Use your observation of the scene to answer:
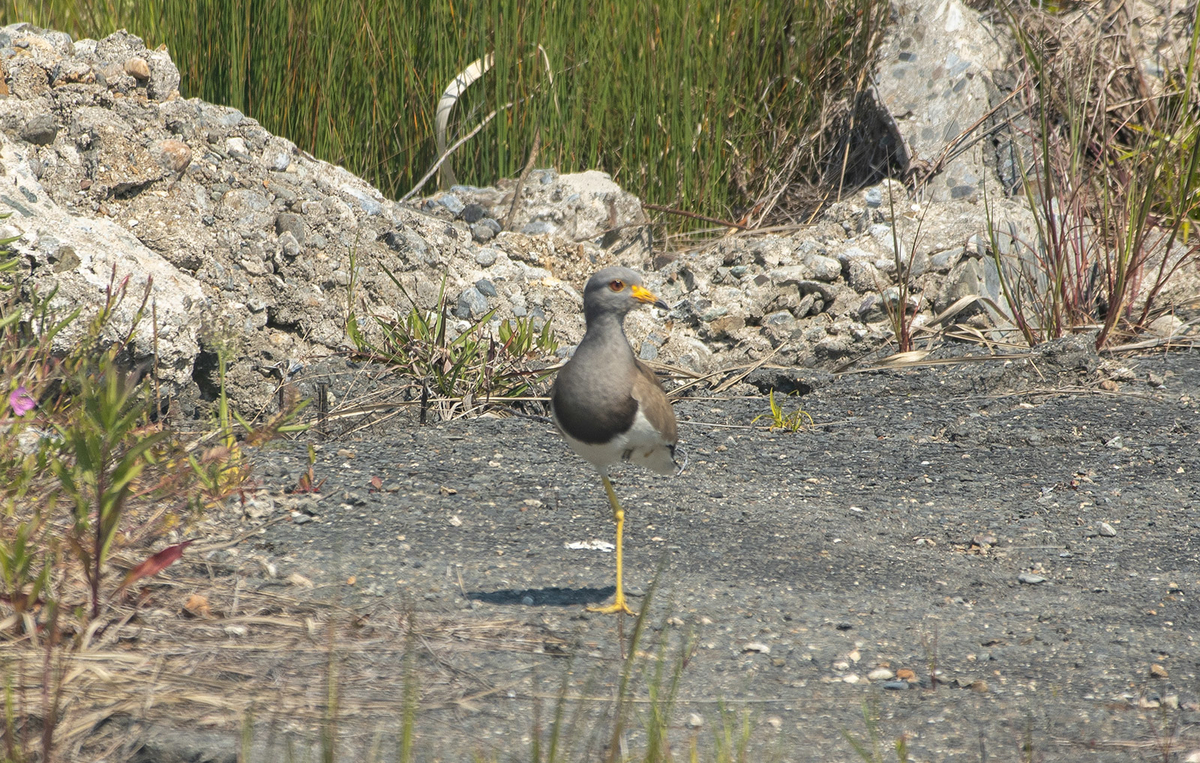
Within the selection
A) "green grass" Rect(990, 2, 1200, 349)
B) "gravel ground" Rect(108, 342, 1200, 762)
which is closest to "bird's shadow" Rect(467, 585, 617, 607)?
"gravel ground" Rect(108, 342, 1200, 762)

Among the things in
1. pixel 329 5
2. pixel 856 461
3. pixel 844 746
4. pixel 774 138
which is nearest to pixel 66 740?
pixel 844 746

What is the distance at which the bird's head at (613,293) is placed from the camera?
11.0 ft

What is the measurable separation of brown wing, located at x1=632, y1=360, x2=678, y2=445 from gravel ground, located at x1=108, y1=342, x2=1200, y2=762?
428mm

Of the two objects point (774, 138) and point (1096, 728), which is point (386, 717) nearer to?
point (1096, 728)

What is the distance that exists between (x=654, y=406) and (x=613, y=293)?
0.38 meters

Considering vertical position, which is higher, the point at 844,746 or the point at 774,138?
the point at 774,138

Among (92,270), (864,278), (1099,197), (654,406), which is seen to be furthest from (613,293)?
(1099,197)

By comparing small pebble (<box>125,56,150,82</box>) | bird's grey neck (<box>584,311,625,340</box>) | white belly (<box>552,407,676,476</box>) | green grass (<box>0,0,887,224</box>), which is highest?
green grass (<box>0,0,887,224</box>)

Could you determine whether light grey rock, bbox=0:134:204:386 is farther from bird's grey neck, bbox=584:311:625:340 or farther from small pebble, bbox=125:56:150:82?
bird's grey neck, bbox=584:311:625:340

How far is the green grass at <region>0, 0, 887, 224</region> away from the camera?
249 inches

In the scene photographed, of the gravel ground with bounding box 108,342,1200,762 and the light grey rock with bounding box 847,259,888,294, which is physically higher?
the light grey rock with bounding box 847,259,888,294

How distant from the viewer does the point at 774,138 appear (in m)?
7.48

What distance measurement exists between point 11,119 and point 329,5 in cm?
219

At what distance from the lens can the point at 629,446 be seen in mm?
3215
